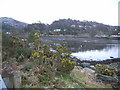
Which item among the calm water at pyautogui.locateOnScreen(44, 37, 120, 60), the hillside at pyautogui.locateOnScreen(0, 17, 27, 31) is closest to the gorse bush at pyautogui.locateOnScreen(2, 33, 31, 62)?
the hillside at pyautogui.locateOnScreen(0, 17, 27, 31)

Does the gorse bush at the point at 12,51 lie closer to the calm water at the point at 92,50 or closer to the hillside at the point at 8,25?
the hillside at the point at 8,25

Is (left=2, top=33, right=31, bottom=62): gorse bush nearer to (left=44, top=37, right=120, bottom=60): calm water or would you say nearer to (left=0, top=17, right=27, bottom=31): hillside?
(left=0, top=17, right=27, bottom=31): hillside

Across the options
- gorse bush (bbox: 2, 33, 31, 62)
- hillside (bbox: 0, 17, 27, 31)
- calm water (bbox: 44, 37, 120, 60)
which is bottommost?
calm water (bbox: 44, 37, 120, 60)

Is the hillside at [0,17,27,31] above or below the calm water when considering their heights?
above

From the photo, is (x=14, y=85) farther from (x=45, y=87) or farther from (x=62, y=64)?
(x=62, y=64)

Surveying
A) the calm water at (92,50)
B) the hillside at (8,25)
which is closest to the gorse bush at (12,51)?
the hillside at (8,25)

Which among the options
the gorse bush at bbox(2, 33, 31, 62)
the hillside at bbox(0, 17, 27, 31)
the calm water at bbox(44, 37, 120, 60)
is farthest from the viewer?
the hillside at bbox(0, 17, 27, 31)

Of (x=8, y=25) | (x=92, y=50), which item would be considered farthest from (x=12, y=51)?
(x=8, y=25)

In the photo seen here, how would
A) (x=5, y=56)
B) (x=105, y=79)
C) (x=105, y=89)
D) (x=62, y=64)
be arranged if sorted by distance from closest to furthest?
1. (x=105, y=89)
2. (x=62, y=64)
3. (x=105, y=79)
4. (x=5, y=56)

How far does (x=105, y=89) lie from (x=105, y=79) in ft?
2.60

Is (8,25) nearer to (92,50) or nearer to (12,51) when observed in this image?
(92,50)

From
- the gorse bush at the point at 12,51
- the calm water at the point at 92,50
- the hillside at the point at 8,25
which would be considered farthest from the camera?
the hillside at the point at 8,25

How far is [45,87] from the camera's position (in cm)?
226

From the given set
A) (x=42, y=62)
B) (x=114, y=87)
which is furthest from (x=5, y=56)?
(x=114, y=87)
